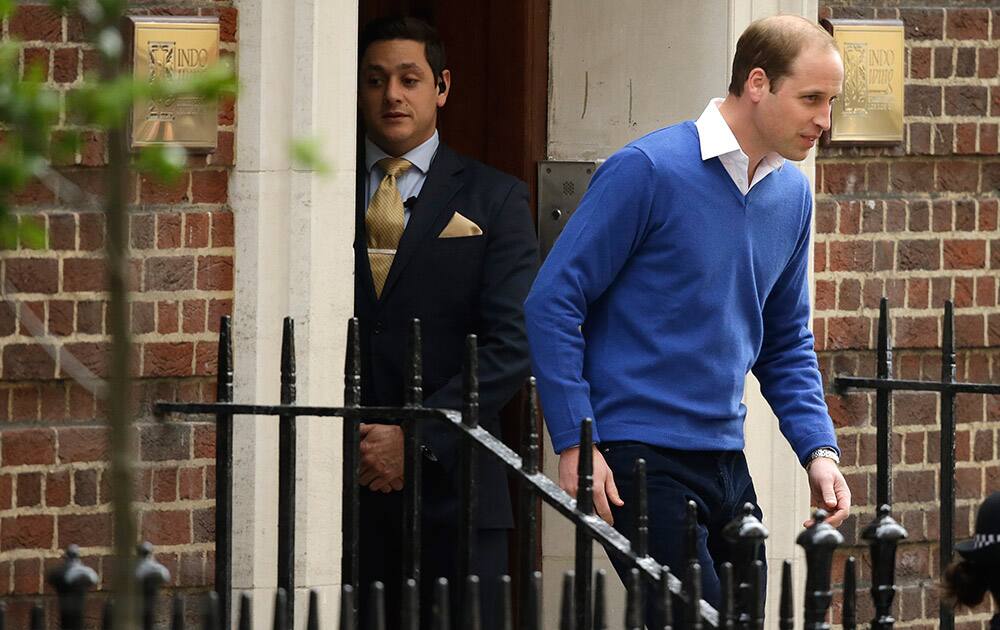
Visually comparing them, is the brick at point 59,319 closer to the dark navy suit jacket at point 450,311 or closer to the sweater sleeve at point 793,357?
the dark navy suit jacket at point 450,311

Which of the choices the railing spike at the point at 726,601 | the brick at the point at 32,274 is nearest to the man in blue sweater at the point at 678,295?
the railing spike at the point at 726,601

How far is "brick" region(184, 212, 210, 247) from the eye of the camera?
553 centimetres

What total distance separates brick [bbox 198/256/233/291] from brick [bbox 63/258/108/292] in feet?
0.92

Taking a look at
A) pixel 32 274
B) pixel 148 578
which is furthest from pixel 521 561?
pixel 32 274

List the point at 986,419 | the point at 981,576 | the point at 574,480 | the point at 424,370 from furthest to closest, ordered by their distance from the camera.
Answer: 1. the point at 986,419
2. the point at 424,370
3. the point at 574,480
4. the point at 981,576

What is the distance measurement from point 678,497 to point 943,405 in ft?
4.64

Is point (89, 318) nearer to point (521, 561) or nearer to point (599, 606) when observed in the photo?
point (521, 561)

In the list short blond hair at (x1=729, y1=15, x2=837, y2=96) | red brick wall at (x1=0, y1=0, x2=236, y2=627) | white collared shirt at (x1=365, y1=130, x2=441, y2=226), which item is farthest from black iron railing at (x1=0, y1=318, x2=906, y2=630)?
short blond hair at (x1=729, y1=15, x2=837, y2=96)

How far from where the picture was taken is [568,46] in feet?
21.7

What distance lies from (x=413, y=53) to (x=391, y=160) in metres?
0.31

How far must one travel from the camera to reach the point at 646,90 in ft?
21.4

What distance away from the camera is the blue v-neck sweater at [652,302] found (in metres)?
4.66

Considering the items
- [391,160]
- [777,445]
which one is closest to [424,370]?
[391,160]

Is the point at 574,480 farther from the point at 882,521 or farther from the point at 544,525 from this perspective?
the point at 544,525
